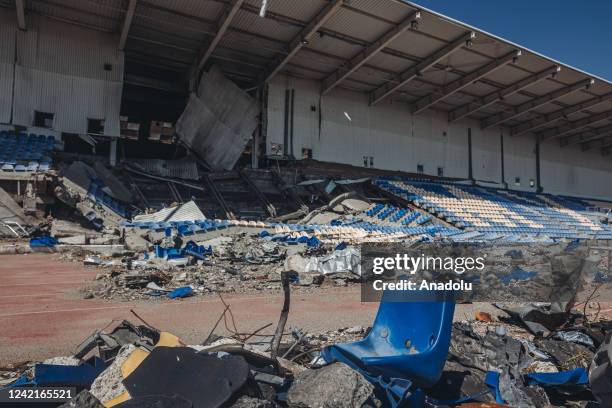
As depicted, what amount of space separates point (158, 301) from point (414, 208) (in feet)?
55.7

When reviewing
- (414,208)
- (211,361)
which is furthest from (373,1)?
(211,361)

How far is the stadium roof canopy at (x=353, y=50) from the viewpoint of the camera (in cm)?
1736

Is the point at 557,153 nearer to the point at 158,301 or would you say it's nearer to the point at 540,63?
the point at 540,63

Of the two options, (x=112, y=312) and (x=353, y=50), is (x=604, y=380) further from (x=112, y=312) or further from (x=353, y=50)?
(x=353, y=50)

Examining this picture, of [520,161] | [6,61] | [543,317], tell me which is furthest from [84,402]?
[520,161]

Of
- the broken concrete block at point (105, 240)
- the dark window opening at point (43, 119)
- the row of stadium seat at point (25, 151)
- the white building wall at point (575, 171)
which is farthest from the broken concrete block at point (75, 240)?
the white building wall at point (575, 171)

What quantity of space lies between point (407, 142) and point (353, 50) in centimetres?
866

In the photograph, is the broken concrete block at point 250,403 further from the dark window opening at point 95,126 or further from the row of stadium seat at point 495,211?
the row of stadium seat at point 495,211

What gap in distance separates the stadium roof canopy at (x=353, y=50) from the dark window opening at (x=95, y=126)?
11.4 ft

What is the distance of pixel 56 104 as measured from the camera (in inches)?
722

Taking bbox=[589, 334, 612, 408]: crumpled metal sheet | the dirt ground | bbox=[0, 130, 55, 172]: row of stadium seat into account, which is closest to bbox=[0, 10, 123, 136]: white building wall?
bbox=[0, 130, 55, 172]: row of stadium seat

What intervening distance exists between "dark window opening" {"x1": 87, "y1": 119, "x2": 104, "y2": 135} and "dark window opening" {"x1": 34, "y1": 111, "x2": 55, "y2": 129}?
1422mm

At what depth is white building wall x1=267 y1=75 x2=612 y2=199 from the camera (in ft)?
78.7

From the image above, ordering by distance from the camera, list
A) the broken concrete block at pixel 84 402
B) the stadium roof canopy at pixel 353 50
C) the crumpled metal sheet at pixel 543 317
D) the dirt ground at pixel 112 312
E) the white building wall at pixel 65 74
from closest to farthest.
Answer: the broken concrete block at pixel 84 402 → the dirt ground at pixel 112 312 → the crumpled metal sheet at pixel 543 317 → the stadium roof canopy at pixel 353 50 → the white building wall at pixel 65 74
